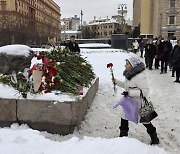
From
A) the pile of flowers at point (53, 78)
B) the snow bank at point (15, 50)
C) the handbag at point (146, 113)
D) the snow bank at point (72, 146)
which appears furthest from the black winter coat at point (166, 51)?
the snow bank at point (72, 146)

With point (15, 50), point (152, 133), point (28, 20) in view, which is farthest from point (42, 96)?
point (28, 20)

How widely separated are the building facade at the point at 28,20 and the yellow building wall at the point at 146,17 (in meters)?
21.7

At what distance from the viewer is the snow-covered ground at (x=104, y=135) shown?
382 cm

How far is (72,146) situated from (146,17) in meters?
65.6

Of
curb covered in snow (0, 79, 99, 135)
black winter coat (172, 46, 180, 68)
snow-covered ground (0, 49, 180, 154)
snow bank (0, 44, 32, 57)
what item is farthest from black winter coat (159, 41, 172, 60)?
curb covered in snow (0, 79, 99, 135)

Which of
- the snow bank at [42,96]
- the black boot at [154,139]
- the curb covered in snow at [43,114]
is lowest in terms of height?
the black boot at [154,139]

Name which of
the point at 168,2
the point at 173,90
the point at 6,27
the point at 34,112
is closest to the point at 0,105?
the point at 34,112

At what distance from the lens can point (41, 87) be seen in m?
5.33

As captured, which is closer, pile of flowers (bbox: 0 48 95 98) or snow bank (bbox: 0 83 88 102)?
snow bank (bbox: 0 83 88 102)

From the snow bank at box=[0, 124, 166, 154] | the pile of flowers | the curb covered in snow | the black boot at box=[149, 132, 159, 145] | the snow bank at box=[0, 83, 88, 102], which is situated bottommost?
the black boot at box=[149, 132, 159, 145]

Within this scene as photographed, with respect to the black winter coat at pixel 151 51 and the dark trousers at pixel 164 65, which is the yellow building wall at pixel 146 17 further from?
the dark trousers at pixel 164 65

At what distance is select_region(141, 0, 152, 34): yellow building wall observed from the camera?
65938 mm

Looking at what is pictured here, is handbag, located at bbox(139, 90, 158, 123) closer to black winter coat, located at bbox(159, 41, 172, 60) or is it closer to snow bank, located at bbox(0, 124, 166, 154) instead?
snow bank, located at bbox(0, 124, 166, 154)

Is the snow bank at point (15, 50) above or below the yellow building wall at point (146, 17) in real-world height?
below
